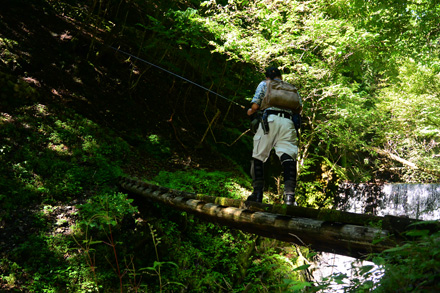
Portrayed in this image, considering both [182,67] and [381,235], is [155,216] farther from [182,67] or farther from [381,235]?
[182,67]

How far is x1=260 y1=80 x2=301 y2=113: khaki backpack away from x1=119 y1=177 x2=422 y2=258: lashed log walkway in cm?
141

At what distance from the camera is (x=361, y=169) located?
44.5 feet

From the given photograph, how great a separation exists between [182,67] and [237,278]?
8.70m

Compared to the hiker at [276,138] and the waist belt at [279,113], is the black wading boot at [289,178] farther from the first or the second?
the waist belt at [279,113]

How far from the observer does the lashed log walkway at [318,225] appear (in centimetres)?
202

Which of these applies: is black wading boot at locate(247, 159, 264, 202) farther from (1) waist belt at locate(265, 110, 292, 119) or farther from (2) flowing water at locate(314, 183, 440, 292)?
(2) flowing water at locate(314, 183, 440, 292)


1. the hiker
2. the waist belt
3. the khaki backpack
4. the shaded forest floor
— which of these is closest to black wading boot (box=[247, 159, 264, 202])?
the hiker

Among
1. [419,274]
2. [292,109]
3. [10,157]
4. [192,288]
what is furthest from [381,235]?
[10,157]

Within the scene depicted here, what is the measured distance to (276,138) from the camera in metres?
4.13

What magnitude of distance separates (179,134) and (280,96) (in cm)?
726

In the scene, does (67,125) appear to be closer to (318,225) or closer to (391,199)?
(318,225)

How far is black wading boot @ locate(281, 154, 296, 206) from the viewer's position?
154 inches

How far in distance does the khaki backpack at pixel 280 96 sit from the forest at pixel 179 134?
1.91 metres

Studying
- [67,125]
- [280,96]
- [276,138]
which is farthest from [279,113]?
[67,125]
